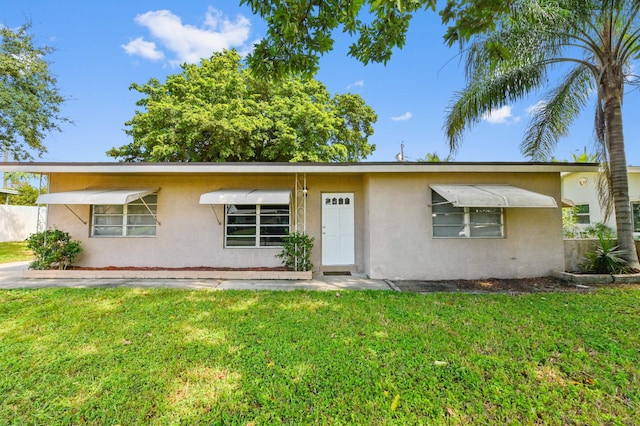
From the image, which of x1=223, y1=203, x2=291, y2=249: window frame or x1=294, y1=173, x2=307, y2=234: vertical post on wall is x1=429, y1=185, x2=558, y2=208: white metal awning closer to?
x1=294, y1=173, x2=307, y2=234: vertical post on wall

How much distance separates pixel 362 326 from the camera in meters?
5.36

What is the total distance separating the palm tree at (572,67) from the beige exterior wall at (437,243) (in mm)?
1712

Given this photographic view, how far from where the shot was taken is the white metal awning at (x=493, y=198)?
812 centimetres

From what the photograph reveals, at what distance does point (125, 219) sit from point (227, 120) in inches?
452

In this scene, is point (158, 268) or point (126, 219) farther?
point (126, 219)

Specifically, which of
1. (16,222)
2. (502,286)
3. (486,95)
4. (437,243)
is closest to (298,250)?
(437,243)

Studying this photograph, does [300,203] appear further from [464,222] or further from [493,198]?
[493,198]

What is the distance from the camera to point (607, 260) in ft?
29.7

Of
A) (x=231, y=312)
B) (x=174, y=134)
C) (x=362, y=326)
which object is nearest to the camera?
(x=362, y=326)

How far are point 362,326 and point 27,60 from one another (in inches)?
1063

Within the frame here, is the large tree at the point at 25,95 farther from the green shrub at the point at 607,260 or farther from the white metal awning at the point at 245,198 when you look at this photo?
the green shrub at the point at 607,260

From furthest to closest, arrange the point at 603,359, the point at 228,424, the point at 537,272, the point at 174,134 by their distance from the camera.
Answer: the point at 174,134 < the point at 537,272 < the point at 603,359 < the point at 228,424

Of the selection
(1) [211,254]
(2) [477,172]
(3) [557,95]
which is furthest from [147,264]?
(3) [557,95]

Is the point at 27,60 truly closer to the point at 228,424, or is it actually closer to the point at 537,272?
the point at 228,424
